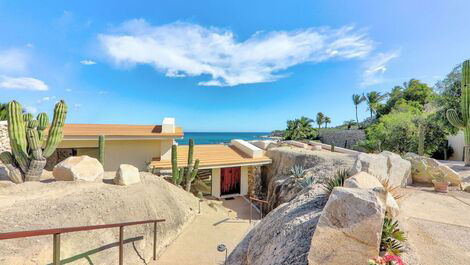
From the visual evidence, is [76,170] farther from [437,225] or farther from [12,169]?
[437,225]

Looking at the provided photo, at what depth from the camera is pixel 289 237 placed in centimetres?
358

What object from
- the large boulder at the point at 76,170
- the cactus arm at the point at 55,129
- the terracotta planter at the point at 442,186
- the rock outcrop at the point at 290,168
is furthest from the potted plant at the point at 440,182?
the cactus arm at the point at 55,129

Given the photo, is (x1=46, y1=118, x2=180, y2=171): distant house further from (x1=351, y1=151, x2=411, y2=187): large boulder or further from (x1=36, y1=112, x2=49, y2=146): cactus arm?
(x1=351, y1=151, x2=411, y2=187): large boulder

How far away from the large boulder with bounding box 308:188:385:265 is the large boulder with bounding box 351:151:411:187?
4.07 m

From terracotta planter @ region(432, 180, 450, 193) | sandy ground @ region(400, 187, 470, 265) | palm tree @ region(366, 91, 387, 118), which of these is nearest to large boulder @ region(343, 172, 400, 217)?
sandy ground @ region(400, 187, 470, 265)

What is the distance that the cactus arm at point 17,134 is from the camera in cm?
727

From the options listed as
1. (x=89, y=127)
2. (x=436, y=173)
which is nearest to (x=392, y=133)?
(x=436, y=173)

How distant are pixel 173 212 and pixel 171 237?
1.07 metres

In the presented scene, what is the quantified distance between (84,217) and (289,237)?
5.67 metres

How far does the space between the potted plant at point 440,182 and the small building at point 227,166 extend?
30.3ft

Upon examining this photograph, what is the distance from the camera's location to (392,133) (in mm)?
18812

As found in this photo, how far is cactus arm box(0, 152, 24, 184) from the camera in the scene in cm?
728

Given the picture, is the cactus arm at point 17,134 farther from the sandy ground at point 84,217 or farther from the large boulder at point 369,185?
the large boulder at point 369,185

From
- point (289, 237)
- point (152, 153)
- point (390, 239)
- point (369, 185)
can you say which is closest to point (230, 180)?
point (152, 153)
